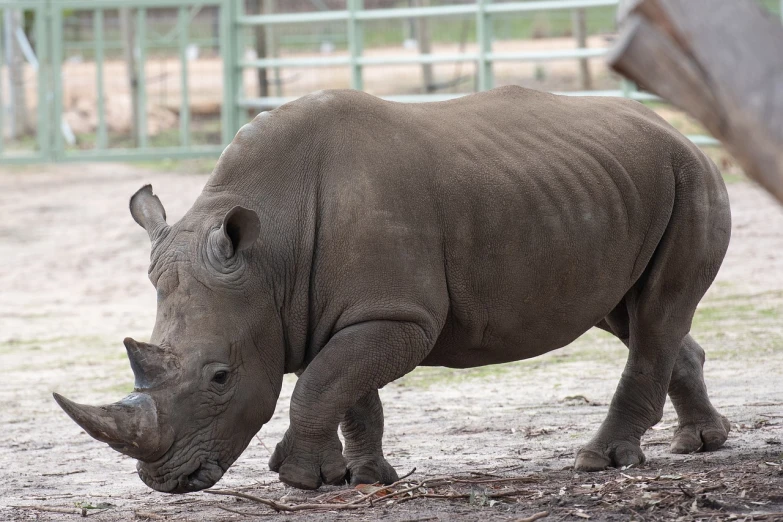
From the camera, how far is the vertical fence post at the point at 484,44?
15766 millimetres

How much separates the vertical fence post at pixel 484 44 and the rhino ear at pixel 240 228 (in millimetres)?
11238

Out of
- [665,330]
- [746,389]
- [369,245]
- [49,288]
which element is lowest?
[49,288]

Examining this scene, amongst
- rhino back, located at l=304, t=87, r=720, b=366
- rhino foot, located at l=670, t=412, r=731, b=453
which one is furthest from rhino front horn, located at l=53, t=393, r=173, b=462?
rhino foot, located at l=670, t=412, r=731, b=453

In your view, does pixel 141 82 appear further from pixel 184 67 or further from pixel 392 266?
pixel 392 266

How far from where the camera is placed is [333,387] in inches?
191

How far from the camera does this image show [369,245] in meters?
4.93

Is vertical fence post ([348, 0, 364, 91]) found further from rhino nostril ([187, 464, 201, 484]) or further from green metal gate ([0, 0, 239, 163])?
rhino nostril ([187, 464, 201, 484])

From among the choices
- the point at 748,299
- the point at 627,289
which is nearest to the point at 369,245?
the point at 627,289

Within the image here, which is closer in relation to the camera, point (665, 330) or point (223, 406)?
point (223, 406)

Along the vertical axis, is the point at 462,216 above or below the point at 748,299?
above

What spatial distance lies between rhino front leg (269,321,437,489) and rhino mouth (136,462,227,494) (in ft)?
0.93

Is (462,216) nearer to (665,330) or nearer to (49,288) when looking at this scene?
(665,330)

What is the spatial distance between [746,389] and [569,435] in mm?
1391

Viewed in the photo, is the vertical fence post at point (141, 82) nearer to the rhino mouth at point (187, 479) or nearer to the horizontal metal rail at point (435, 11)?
the horizontal metal rail at point (435, 11)
